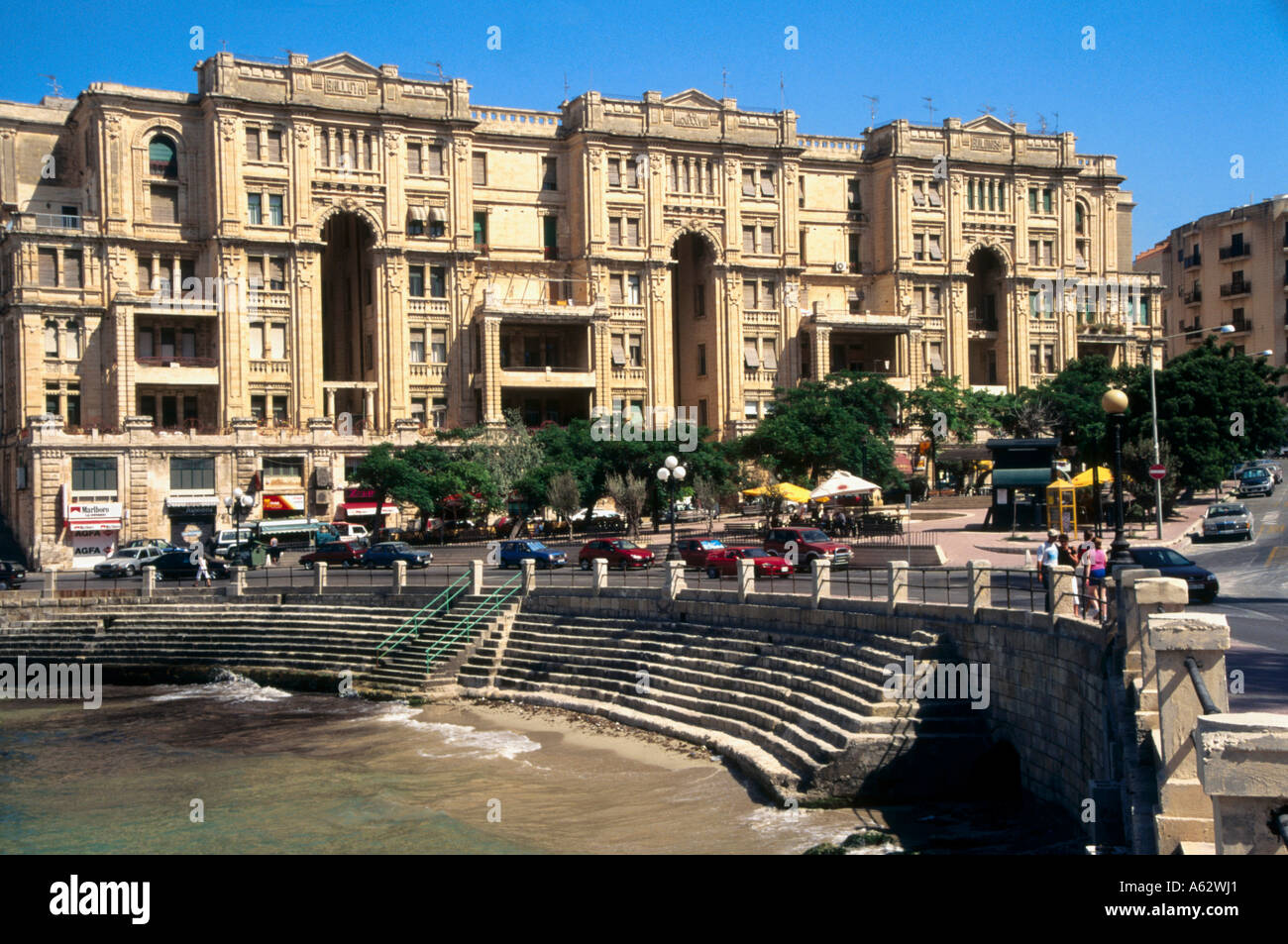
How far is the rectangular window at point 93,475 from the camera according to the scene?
210 ft

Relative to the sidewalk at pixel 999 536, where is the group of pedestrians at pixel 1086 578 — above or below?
above

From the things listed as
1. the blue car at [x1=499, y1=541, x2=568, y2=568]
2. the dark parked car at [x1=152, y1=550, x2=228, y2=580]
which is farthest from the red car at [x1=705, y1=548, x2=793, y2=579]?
the dark parked car at [x1=152, y1=550, x2=228, y2=580]

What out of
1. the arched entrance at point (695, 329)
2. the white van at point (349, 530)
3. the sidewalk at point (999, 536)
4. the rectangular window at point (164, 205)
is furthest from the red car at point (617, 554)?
the rectangular window at point (164, 205)

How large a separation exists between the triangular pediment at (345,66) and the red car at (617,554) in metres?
38.0

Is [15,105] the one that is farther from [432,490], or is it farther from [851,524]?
[851,524]

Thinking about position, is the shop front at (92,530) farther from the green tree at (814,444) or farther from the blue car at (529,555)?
the green tree at (814,444)

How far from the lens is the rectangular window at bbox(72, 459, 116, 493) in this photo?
210 ft

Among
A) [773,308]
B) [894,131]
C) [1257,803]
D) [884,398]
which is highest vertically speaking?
[894,131]

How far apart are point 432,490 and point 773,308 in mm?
29167

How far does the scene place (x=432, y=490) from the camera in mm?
65188

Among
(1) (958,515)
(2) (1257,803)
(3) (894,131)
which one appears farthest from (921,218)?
(2) (1257,803)

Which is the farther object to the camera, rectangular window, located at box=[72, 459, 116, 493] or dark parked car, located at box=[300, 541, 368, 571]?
rectangular window, located at box=[72, 459, 116, 493]

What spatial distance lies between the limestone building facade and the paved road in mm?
33849

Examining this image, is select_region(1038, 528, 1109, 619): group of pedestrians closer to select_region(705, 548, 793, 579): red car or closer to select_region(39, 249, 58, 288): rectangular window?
select_region(705, 548, 793, 579): red car
